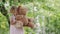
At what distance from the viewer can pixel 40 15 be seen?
200cm

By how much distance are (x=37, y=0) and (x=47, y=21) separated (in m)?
0.47

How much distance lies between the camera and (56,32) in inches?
72.1

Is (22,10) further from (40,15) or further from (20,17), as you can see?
(40,15)

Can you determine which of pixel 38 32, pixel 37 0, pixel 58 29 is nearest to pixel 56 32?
pixel 58 29

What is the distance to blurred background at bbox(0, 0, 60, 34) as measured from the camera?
69.2 inches

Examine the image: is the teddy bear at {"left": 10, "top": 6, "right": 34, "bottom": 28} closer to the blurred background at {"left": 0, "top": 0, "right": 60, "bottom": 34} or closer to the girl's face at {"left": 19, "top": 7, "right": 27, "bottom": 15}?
the girl's face at {"left": 19, "top": 7, "right": 27, "bottom": 15}

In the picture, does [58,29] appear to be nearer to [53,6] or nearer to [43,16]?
[43,16]

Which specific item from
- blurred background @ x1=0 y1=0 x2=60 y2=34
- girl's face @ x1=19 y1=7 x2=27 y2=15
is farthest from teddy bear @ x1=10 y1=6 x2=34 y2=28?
blurred background @ x1=0 y1=0 x2=60 y2=34

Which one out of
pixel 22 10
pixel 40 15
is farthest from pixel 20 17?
pixel 40 15

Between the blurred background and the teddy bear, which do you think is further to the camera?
the blurred background

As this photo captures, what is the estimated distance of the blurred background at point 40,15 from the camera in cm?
176

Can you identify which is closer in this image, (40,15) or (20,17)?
(20,17)

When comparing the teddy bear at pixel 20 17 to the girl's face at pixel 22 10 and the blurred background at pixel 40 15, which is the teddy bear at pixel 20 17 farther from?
the blurred background at pixel 40 15

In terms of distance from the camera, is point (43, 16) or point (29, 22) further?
point (43, 16)
